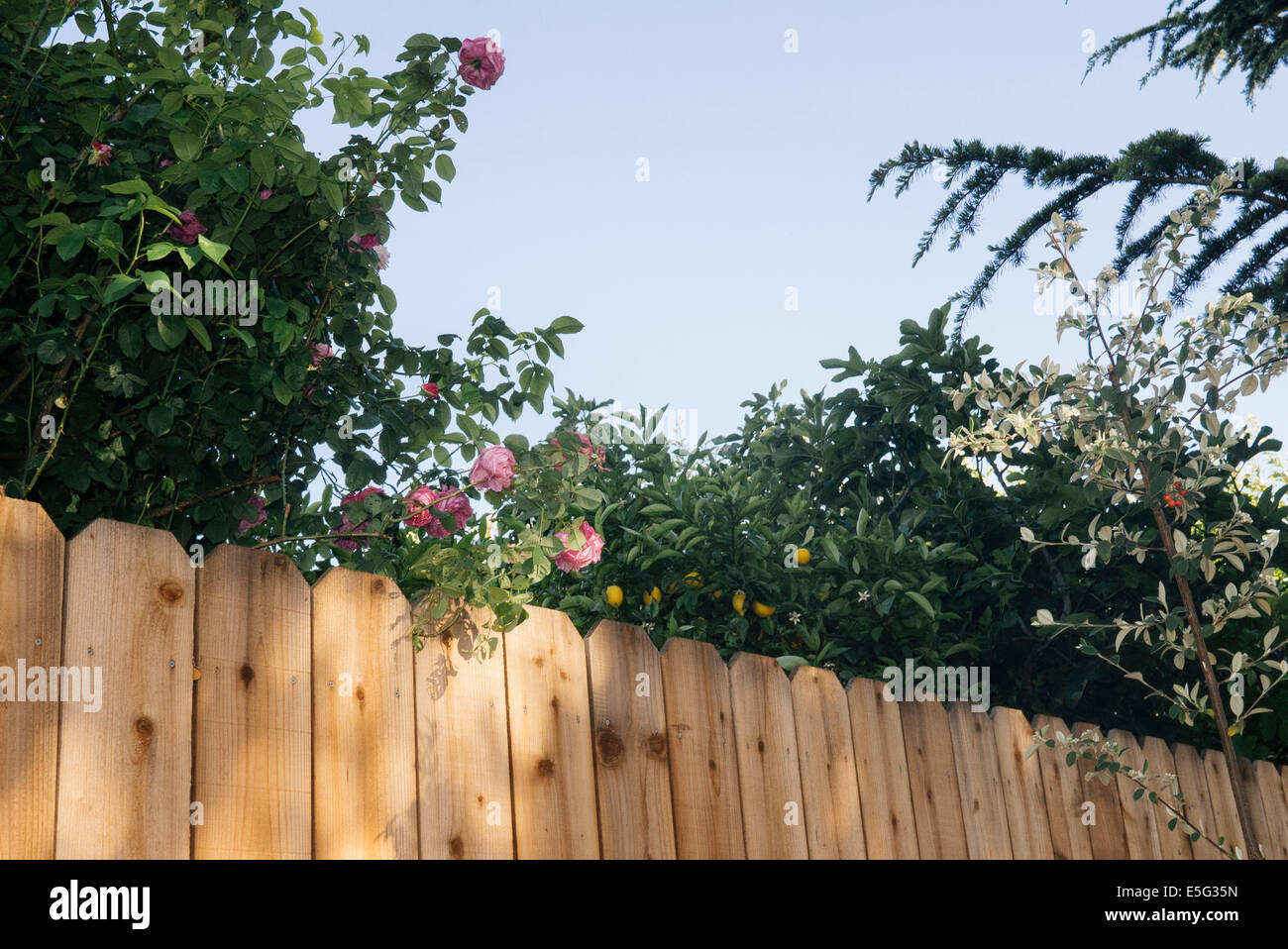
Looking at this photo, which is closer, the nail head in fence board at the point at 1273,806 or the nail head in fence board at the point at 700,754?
the nail head in fence board at the point at 700,754

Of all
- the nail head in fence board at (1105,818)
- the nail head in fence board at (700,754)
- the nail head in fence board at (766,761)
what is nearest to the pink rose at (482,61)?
the nail head in fence board at (700,754)

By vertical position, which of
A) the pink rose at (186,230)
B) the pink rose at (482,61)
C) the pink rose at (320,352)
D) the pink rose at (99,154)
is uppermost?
the pink rose at (482,61)

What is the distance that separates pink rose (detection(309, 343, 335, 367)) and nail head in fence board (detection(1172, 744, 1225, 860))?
3732 mm

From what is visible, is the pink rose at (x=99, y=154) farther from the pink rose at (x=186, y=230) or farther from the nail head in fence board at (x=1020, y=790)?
the nail head in fence board at (x=1020, y=790)

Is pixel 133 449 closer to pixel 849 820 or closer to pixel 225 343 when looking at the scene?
pixel 225 343

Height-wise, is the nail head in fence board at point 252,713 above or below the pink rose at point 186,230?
below

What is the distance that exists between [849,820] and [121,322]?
2.38 metres

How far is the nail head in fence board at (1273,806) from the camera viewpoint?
4.73m

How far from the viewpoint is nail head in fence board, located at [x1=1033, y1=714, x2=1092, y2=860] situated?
394 centimetres

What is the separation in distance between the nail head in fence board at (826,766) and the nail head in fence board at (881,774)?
0.03 m

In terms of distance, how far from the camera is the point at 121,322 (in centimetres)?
234

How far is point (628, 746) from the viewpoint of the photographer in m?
2.83

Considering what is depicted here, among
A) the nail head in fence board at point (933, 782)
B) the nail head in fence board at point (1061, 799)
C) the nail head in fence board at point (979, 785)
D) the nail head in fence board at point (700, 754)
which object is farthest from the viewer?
the nail head in fence board at point (1061, 799)
